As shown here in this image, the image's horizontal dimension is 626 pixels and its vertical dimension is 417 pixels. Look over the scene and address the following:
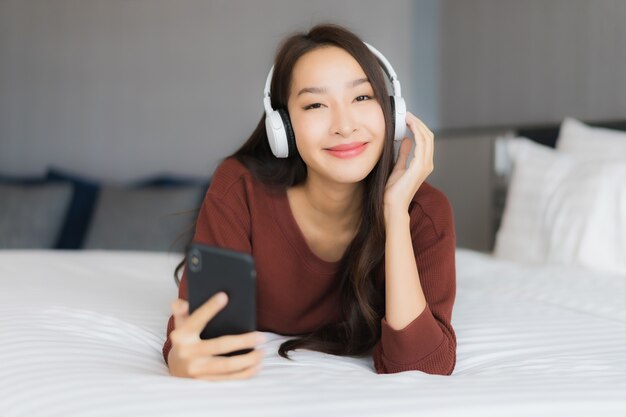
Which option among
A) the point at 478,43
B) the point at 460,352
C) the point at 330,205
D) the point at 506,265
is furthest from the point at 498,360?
the point at 478,43

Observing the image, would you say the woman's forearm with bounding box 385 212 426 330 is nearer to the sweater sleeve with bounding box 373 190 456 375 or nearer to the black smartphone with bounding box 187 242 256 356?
the sweater sleeve with bounding box 373 190 456 375

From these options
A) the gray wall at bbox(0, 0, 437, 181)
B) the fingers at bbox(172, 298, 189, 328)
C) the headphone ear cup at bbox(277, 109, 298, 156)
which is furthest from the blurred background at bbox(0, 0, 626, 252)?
the fingers at bbox(172, 298, 189, 328)

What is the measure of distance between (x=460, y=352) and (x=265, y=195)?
0.51 meters

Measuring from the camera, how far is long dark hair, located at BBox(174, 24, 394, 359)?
1323 mm

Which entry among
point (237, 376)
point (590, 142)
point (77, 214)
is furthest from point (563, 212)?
point (77, 214)

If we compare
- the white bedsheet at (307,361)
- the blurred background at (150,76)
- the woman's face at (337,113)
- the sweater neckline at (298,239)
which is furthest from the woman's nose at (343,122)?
the blurred background at (150,76)

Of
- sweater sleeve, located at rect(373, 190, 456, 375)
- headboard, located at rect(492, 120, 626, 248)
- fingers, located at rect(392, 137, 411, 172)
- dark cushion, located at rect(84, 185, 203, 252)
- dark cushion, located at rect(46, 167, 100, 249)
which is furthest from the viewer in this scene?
dark cushion, located at rect(46, 167, 100, 249)

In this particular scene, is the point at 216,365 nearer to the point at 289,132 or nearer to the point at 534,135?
the point at 289,132

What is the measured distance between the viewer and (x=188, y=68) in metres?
3.91

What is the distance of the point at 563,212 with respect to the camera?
2.22 m

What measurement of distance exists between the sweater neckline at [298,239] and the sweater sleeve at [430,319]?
0.18 m

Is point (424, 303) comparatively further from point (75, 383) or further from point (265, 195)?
point (75, 383)

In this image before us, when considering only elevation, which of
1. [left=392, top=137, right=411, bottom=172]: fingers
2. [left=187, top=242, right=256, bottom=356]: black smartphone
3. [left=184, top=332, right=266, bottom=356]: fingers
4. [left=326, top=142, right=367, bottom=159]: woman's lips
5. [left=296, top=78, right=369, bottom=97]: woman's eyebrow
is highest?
[left=296, top=78, right=369, bottom=97]: woman's eyebrow

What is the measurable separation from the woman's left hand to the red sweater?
3.8 inches
